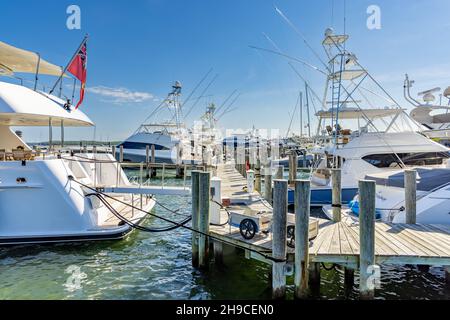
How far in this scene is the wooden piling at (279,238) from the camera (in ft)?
19.4

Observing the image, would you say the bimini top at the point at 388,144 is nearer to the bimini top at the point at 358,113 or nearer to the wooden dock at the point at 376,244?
the bimini top at the point at 358,113

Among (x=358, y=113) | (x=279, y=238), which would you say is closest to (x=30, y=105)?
(x=279, y=238)

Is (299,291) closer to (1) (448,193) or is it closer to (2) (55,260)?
(1) (448,193)

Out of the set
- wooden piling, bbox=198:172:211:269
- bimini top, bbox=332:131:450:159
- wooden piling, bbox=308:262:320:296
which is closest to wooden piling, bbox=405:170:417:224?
wooden piling, bbox=308:262:320:296

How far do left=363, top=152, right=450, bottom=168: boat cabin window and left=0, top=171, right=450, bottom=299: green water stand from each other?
8456 mm

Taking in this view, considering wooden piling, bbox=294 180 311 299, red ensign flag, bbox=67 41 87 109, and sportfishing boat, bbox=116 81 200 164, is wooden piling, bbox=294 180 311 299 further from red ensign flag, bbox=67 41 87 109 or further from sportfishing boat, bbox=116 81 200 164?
sportfishing boat, bbox=116 81 200 164

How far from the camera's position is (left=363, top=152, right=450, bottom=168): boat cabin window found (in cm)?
1534

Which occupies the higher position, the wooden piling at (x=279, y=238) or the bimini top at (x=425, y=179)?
the bimini top at (x=425, y=179)

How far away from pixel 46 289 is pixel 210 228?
12.5 feet

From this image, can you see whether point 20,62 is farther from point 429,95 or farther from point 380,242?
point 429,95

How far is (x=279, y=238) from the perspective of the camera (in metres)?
5.90

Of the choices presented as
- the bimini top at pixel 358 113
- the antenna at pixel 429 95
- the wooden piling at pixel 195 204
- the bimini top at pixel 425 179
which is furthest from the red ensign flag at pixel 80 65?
the antenna at pixel 429 95

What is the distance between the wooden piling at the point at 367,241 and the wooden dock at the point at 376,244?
22 cm

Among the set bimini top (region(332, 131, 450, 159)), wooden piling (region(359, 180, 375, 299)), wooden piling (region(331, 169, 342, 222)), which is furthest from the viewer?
bimini top (region(332, 131, 450, 159))
